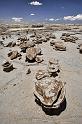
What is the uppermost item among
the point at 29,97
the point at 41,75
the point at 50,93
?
the point at 50,93

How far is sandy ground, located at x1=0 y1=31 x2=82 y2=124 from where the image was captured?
9.09 meters

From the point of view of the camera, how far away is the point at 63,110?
31.5 ft

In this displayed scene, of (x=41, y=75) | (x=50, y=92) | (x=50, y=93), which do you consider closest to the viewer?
(x=50, y=93)

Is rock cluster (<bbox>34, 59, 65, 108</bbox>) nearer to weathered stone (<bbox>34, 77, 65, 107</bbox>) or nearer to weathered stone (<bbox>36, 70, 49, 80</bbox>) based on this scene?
weathered stone (<bbox>34, 77, 65, 107</bbox>)

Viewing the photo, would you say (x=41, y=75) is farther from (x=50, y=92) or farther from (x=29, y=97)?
(x=50, y=92)

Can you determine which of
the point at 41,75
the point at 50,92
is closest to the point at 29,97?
the point at 50,92

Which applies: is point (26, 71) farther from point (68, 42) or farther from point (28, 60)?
point (68, 42)

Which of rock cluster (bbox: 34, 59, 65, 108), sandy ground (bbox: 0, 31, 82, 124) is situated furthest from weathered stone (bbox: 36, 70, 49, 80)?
rock cluster (bbox: 34, 59, 65, 108)

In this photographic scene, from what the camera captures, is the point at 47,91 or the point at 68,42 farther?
the point at 68,42

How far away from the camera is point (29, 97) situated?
11.0 meters

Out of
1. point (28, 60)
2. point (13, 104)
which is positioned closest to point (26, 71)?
point (28, 60)

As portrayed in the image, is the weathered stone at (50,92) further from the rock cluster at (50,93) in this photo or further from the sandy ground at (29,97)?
the sandy ground at (29,97)

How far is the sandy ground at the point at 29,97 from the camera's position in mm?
9087

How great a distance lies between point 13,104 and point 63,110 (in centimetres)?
284
